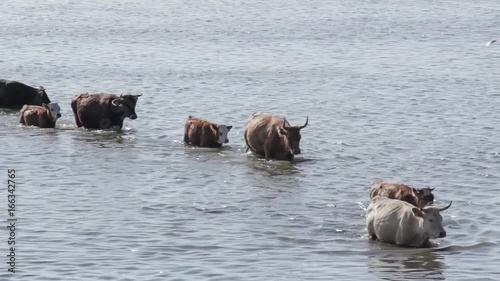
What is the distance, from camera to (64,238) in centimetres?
1664

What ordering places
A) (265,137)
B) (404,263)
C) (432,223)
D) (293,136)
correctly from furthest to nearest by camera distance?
(265,137) < (293,136) < (432,223) < (404,263)

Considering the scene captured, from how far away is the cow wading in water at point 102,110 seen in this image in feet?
82.8

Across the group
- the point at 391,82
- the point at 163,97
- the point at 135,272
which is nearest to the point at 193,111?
the point at 163,97

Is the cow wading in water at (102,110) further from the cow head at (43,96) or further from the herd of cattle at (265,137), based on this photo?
the cow head at (43,96)

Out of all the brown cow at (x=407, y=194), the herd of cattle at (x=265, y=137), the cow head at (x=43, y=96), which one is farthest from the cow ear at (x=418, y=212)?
the cow head at (x=43, y=96)

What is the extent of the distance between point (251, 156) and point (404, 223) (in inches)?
273

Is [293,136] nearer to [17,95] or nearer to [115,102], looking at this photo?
[115,102]

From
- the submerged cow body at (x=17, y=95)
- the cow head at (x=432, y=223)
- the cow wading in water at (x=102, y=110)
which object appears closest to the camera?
the cow head at (x=432, y=223)

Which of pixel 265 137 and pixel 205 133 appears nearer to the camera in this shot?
pixel 265 137

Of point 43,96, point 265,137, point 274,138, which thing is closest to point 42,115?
point 43,96

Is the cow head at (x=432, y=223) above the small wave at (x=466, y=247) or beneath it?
above

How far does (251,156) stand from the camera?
22.8m

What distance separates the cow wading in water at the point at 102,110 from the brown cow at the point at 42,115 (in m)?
0.42

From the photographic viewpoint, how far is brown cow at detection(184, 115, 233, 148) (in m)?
23.3
